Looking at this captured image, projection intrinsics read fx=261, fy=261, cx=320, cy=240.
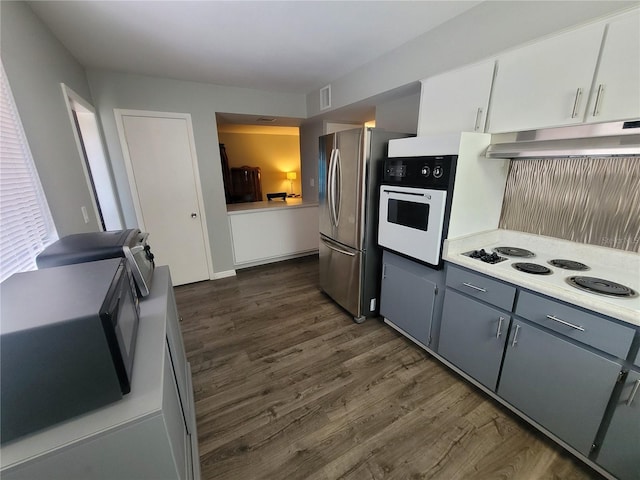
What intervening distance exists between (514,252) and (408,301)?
2.71 feet

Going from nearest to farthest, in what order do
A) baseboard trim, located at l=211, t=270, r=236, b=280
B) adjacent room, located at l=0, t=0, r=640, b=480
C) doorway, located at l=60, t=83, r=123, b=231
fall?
adjacent room, located at l=0, t=0, r=640, b=480
doorway, located at l=60, t=83, r=123, b=231
baseboard trim, located at l=211, t=270, r=236, b=280

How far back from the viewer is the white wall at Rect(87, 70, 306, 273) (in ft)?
8.93

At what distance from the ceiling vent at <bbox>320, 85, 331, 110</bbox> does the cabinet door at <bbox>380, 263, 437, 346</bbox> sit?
2.12 m

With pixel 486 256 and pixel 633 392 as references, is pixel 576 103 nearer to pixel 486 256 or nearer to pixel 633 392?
pixel 486 256

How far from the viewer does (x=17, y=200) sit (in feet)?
3.92

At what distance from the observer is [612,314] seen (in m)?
1.11

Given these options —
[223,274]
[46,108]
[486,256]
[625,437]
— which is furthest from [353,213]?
[223,274]

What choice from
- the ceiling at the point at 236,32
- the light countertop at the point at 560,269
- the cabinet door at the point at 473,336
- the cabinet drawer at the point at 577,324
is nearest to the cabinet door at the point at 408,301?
the cabinet door at the point at 473,336

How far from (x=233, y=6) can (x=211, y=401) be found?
2522 mm

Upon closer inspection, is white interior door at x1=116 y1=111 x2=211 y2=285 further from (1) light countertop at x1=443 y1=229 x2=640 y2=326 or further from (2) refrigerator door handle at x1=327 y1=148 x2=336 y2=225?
(1) light countertop at x1=443 y1=229 x2=640 y2=326

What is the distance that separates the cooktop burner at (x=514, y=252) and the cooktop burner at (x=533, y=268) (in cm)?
18

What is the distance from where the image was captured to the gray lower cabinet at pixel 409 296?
198cm

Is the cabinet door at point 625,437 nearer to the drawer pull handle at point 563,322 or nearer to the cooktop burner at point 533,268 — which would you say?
the drawer pull handle at point 563,322

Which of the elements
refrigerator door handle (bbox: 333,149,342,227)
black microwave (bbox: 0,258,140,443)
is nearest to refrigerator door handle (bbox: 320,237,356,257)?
refrigerator door handle (bbox: 333,149,342,227)
